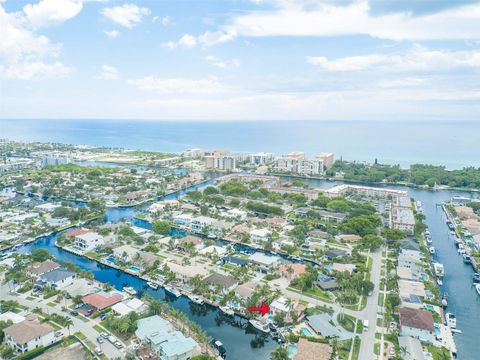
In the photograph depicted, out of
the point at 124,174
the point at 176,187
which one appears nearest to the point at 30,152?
the point at 124,174

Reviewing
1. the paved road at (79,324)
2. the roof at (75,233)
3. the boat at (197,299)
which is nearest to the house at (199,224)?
the roof at (75,233)

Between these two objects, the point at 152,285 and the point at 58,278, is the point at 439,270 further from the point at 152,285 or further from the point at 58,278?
the point at 58,278

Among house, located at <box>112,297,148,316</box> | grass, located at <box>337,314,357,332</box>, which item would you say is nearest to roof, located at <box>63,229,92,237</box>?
house, located at <box>112,297,148,316</box>

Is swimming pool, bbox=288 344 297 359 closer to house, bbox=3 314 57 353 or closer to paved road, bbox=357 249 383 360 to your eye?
paved road, bbox=357 249 383 360

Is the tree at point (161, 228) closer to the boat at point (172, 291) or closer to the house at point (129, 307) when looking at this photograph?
the boat at point (172, 291)

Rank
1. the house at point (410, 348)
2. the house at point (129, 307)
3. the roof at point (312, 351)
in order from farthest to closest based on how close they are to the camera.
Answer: the house at point (129, 307), the house at point (410, 348), the roof at point (312, 351)

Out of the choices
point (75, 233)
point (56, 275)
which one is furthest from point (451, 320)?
point (75, 233)
